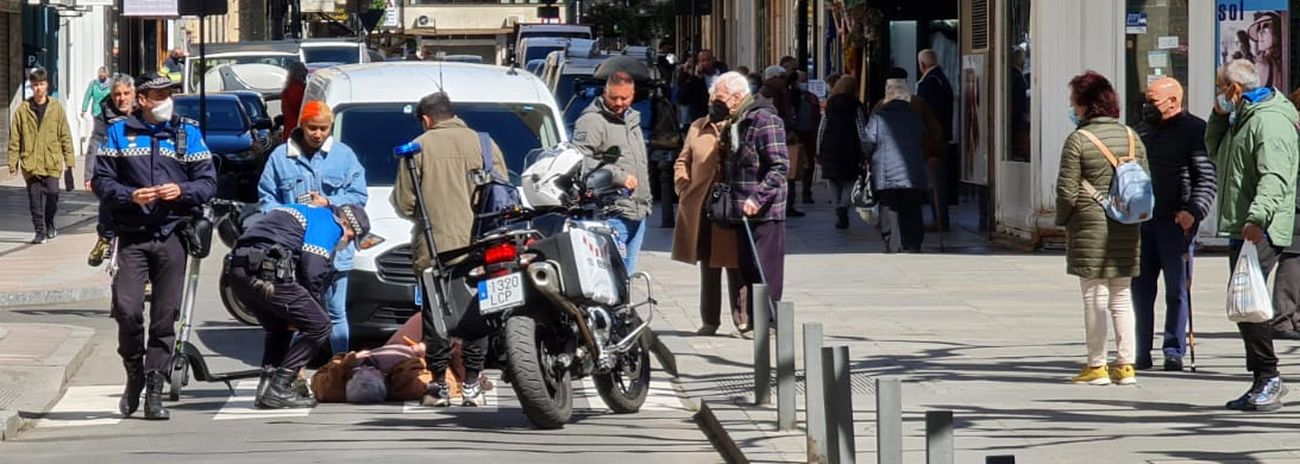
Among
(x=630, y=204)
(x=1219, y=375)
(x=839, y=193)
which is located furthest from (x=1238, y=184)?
(x=839, y=193)

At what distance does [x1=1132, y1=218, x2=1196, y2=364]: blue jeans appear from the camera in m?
12.0

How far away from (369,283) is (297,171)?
1.56 metres

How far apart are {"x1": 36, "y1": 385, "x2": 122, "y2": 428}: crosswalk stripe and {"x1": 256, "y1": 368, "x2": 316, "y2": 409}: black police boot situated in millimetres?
702

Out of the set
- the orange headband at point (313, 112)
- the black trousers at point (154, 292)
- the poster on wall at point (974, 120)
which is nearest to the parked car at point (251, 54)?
the poster on wall at point (974, 120)

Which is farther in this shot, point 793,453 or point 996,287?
point 996,287

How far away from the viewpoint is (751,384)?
1197cm

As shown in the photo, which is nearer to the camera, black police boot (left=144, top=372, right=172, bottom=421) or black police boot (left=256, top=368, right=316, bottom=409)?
black police boot (left=144, top=372, right=172, bottom=421)

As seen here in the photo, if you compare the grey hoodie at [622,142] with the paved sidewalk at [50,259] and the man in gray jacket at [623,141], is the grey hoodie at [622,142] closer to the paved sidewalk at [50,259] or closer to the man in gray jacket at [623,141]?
the man in gray jacket at [623,141]

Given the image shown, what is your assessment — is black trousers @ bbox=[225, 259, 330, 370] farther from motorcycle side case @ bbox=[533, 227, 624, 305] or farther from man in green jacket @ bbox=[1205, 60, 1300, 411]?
man in green jacket @ bbox=[1205, 60, 1300, 411]

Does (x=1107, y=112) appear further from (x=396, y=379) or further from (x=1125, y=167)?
(x=396, y=379)

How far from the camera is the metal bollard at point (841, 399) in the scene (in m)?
7.57

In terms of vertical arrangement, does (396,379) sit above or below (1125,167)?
below

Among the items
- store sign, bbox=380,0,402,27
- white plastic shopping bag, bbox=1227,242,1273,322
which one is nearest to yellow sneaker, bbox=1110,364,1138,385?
white plastic shopping bag, bbox=1227,242,1273,322

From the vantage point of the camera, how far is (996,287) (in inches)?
671
